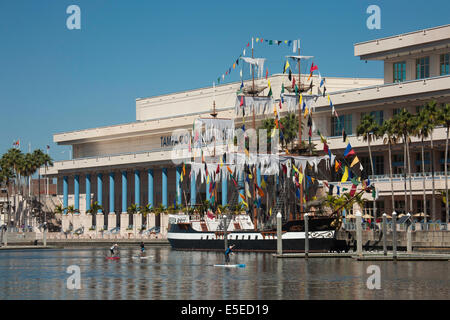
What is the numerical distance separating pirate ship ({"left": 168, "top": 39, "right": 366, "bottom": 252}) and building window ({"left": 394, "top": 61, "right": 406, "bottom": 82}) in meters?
13.8

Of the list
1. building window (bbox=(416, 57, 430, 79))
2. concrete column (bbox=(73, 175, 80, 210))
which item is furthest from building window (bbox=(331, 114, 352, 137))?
concrete column (bbox=(73, 175, 80, 210))

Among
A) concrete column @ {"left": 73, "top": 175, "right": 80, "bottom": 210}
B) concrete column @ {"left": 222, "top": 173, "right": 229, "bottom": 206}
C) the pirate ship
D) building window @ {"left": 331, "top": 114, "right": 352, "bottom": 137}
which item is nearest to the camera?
the pirate ship

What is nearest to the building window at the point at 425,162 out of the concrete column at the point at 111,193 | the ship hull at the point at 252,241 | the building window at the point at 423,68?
the building window at the point at 423,68

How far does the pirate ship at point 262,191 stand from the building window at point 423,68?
1469 cm

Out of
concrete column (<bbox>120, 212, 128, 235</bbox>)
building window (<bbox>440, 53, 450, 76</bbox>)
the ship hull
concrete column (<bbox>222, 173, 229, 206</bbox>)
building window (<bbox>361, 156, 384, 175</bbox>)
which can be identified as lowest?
the ship hull

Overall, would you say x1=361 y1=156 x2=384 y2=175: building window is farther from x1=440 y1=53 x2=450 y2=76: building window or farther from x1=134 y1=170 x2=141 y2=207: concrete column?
x1=134 y1=170 x2=141 y2=207: concrete column

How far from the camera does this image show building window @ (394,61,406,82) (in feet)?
374

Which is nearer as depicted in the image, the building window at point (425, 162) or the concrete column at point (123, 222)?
the building window at point (425, 162)

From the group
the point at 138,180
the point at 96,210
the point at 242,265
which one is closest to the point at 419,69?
the point at 242,265

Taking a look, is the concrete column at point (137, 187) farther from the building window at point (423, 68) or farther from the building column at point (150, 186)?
the building window at point (423, 68)

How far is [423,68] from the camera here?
11081 centimetres

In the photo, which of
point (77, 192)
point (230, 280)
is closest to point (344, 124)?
point (230, 280)

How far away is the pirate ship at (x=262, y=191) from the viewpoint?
92688 millimetres
